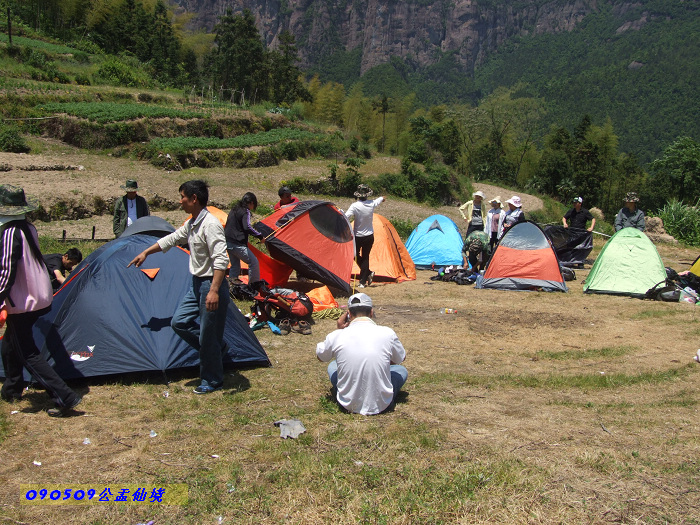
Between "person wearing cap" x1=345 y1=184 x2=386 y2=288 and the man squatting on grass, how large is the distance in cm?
487

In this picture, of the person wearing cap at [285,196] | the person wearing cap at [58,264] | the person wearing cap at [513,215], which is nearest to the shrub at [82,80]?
the person wearing cap at [285,196]

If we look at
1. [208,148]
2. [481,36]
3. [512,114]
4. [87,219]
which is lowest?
[87,219]

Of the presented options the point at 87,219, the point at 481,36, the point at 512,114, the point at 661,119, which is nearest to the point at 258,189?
the point at 87,219

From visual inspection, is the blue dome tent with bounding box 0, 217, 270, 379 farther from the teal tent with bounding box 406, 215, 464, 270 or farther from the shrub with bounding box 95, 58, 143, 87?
the shrub with bounding box 95, 58, 143, 87

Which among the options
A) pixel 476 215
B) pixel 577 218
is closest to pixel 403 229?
pixel 577 218

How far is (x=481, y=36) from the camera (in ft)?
618

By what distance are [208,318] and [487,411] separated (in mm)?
2556

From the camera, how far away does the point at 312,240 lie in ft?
29.5

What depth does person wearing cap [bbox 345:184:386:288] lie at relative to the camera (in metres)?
9.75

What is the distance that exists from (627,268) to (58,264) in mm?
9353

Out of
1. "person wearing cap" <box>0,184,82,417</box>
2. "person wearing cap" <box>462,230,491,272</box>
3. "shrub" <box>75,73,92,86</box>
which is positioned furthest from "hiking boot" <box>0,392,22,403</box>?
"shrub" <box>75,73,92,86</box>

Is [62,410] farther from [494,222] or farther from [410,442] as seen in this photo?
[494,222]

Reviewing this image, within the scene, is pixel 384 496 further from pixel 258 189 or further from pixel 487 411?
pixel 258 189

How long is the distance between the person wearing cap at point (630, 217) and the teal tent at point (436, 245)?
341cm
